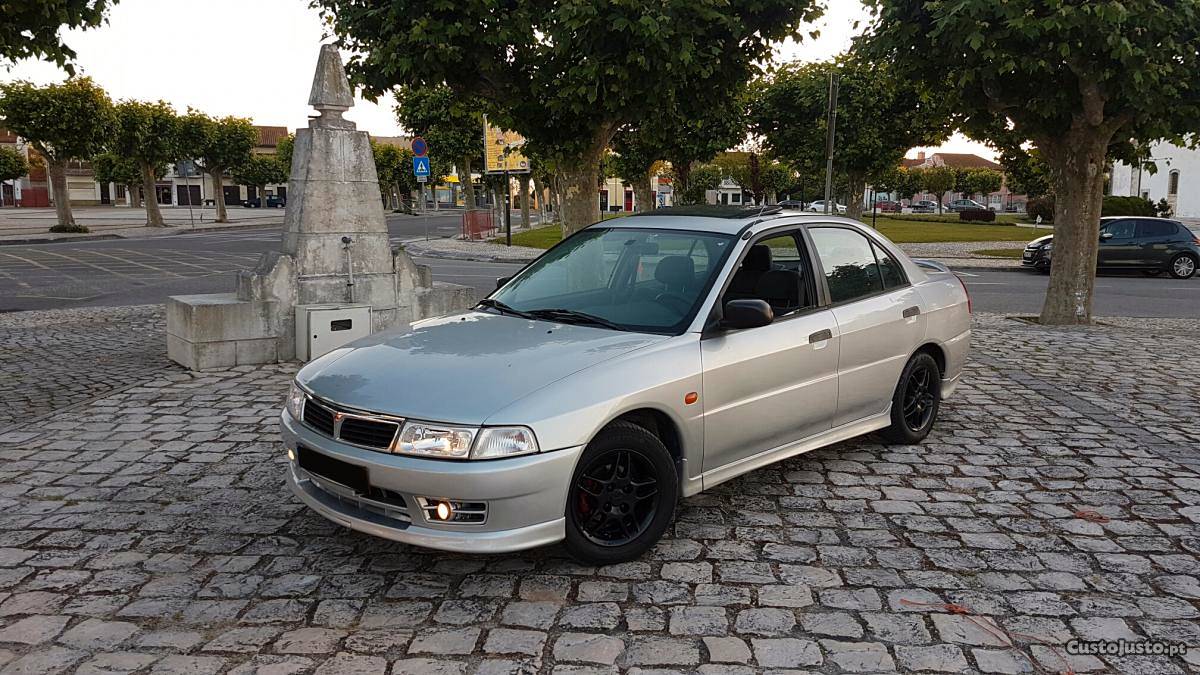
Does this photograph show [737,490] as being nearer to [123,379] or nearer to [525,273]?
[525,273]

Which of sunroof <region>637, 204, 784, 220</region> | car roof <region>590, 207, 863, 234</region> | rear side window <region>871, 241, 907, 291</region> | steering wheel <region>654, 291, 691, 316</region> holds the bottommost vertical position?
steering wheel <region>654, 291, 691, 316</region>

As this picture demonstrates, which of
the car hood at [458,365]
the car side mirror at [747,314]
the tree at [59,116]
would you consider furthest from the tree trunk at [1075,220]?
the tree at [59,116]

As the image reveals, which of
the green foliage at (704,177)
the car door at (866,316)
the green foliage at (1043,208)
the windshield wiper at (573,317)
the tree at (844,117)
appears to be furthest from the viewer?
the green foliage at (1043,208)

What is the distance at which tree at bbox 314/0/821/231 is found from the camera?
9.94 metres

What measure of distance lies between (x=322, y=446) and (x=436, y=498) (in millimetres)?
650

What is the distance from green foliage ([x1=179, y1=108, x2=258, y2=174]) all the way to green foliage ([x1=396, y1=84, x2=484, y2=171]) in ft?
37.6

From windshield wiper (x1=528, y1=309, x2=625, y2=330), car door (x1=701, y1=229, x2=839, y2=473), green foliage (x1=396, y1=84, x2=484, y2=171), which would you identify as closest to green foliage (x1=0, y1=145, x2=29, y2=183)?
green foliage (x1=396, y1=84, x2=484, y2=171)

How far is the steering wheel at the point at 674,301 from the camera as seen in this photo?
14.7 ft

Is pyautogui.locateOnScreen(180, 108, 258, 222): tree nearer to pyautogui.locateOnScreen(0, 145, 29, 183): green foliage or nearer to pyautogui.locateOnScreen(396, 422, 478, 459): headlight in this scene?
pyautogui.locateOnScreen(0, 145, 29, 183): green foliage

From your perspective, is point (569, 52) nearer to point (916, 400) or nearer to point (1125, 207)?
point (916, 400)

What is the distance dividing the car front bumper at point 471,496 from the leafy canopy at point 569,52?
23.2ft

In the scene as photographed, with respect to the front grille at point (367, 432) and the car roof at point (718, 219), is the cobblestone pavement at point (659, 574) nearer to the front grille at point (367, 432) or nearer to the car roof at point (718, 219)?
the front grille at point (367, 432)

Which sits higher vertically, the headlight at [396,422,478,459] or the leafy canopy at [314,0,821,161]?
the leafy canopy at [314,0,821,161]

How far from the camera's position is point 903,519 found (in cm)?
467
